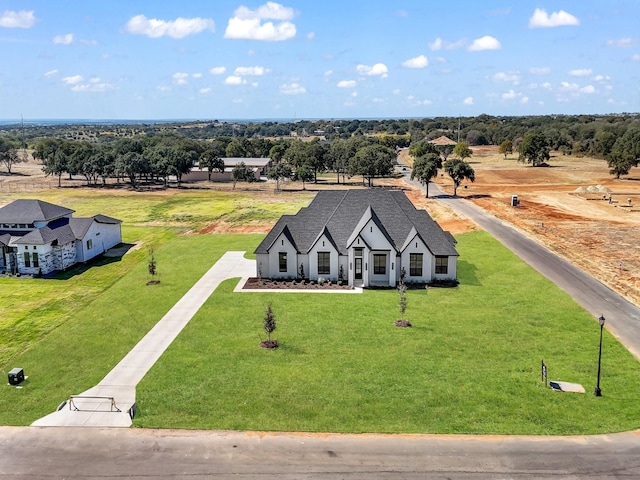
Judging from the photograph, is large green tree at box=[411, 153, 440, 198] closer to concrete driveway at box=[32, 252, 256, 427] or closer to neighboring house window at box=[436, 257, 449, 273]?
neighboring house window at box=[436, 257, 449, 273]

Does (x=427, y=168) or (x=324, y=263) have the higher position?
(x=427, y=168)

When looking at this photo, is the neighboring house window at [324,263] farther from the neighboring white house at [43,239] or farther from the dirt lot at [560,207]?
the neighboring white house at [43,239]

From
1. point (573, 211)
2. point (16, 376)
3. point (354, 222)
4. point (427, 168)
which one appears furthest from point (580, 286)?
point (427, 168)

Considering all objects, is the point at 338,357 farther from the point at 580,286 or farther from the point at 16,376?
the point at 580,286

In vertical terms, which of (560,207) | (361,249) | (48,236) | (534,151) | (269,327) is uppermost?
(534,151)

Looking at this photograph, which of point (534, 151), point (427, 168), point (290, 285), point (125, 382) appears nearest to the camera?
point (125, 382)

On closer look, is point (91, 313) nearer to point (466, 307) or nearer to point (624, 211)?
point (466, 307)
